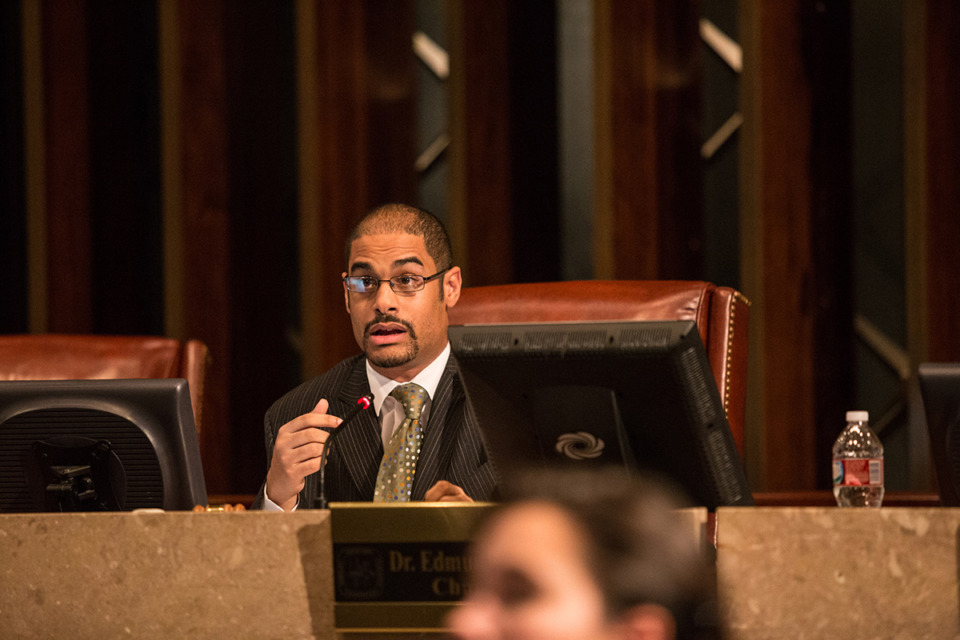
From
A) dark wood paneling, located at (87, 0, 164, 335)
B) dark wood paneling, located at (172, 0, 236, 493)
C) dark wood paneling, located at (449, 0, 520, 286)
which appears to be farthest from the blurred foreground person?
dark wood paneling, located at (87, 0, 164, 335)

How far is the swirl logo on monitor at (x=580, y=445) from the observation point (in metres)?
1.00

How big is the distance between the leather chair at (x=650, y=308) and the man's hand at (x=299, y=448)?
624mm

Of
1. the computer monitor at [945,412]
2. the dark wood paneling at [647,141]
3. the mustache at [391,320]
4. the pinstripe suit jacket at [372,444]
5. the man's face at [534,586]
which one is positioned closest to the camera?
the man's face at [534,586]

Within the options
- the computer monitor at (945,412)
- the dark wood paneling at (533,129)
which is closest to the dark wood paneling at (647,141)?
the dark wood paneling at (533,129)

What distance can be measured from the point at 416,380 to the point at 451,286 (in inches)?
8.6

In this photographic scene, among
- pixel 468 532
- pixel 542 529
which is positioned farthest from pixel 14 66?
pixel 542 529

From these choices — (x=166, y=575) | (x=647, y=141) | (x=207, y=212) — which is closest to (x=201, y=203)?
(x=207, y=212)

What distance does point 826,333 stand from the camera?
3.00 metres

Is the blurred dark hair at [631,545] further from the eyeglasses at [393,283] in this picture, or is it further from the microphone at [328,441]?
the eyeglasses at [393,283]

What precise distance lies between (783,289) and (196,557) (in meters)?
2.29

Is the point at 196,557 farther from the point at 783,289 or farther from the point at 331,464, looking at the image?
the point at 783,289

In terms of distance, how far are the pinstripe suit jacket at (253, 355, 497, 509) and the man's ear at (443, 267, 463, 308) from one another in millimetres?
160

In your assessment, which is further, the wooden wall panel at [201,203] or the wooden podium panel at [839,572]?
the wooden wall panel at [201,203]

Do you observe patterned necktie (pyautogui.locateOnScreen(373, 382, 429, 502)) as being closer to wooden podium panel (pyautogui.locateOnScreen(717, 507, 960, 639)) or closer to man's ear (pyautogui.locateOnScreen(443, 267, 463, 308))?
man's ear (pyautogui.locateOnScreen(443, 267, 463, 308))
